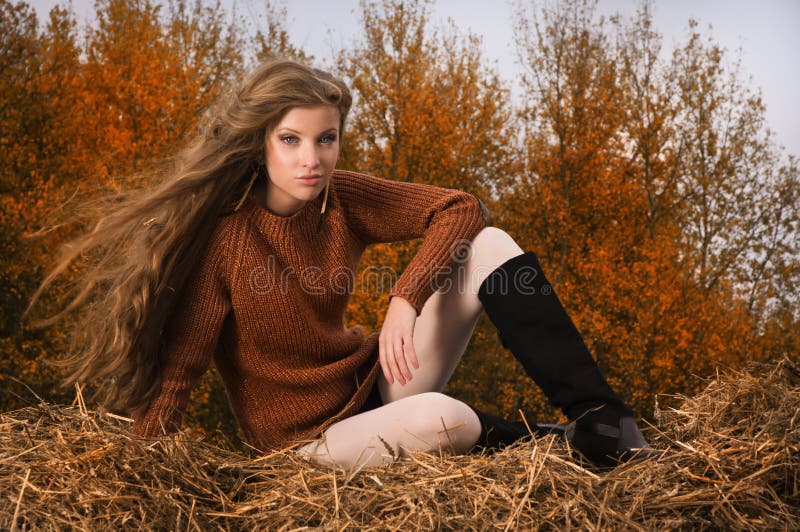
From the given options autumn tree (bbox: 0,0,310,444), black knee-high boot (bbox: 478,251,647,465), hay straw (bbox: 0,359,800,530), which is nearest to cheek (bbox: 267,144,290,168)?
black knee-high boot (bbox: 478,251,647,465)

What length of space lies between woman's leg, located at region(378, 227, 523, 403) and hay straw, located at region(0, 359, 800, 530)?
530mm

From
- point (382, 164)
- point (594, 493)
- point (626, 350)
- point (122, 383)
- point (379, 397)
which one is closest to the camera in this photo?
point (594, 493)

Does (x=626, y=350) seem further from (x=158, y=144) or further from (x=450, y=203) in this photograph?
(x=450, y=203)

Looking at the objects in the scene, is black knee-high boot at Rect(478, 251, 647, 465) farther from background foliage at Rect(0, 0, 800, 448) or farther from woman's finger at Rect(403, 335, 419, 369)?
background foliage at Rect(0, 0, 800, 448)

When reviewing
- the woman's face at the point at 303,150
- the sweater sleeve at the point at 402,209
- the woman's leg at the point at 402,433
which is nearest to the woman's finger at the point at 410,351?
the woman's leg at the point at 402,433

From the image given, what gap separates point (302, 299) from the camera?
8.52 ft

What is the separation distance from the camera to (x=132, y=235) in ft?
8.59

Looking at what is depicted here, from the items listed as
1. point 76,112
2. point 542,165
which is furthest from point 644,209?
point 76,112

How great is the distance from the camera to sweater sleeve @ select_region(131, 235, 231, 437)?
244 centimetres

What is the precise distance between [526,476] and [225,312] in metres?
1.09

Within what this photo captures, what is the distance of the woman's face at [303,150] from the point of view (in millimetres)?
2488

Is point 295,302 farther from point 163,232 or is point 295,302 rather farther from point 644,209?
point 644,209

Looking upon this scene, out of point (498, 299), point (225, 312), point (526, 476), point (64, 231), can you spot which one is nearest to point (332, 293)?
point (225, 312)

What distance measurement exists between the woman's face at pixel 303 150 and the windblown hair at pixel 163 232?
0.11 feet
